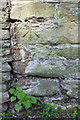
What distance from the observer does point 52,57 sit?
183 cm

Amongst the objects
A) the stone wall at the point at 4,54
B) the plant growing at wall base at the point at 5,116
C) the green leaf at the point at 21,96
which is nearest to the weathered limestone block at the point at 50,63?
the stone wall at the point at 4,54

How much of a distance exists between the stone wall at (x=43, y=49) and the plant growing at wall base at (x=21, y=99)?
0.07 metres

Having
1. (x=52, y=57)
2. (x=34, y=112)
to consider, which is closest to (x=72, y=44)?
(x=52, y=57)

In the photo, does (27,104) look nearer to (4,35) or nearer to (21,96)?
(21,96)

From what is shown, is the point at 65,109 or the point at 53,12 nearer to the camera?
the point at 53,12

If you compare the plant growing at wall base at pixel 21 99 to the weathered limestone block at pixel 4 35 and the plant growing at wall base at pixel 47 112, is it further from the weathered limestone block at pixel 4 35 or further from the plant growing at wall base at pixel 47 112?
the weathered limestone block at pixel 4 35

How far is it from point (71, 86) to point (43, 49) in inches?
21.5

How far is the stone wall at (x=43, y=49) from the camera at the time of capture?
1.75 metres

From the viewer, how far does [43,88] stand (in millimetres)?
1882

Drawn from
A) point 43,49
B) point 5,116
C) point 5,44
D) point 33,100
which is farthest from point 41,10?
point 5,116

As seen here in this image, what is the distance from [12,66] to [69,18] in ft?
2.79

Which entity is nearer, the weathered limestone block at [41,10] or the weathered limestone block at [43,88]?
the weathered limestone block at [41,10]

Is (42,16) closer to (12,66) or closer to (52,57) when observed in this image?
(52,57)

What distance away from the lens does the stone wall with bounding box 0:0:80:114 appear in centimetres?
175
